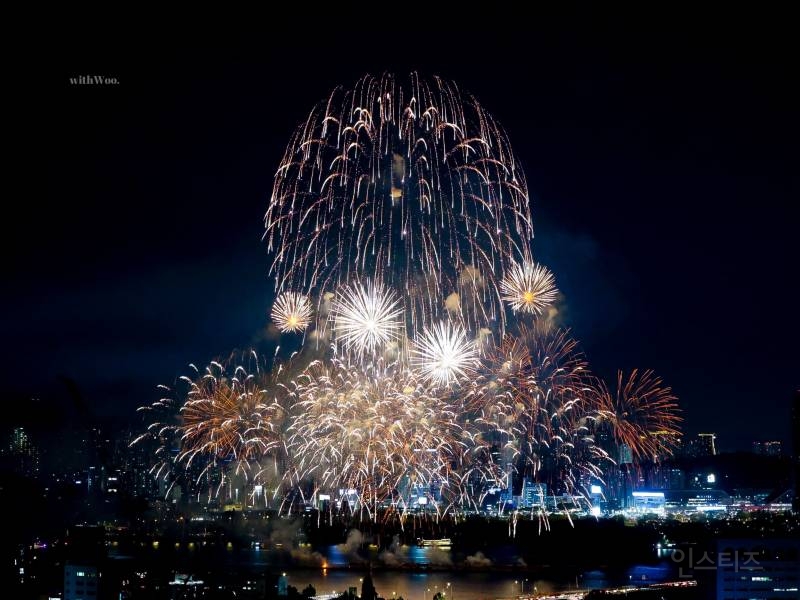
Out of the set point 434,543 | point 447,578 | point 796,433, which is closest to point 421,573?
point 447,578

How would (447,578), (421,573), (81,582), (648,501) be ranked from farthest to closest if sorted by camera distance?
(648,501)
(421,573)
(447,578)
(81,582)

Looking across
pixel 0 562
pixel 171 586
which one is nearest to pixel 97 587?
pixel 171 586

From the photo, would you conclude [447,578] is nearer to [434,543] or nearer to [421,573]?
[421,573]

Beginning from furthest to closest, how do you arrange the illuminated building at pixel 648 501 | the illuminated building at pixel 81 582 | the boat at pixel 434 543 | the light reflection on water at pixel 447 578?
the illuminated building at pixel 648 501 < the boat at pixel 434 543 < the light reflection on water at pixel 447 578 < the illuminated building at pixel 81 582

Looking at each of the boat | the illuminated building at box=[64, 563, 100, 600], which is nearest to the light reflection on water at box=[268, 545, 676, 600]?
the boat

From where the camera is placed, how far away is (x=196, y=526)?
6606cm

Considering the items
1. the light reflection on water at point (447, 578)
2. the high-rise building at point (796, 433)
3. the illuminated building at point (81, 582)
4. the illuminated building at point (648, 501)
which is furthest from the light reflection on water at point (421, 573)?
the illuminated building at point (648, 501)

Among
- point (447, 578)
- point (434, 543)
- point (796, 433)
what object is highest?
point (796, 433)

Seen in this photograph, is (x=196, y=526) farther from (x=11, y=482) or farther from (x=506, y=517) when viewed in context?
(x=506, y=517)

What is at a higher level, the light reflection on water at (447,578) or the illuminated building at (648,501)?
the illuminated building at (648,501)

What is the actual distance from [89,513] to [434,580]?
30.0m

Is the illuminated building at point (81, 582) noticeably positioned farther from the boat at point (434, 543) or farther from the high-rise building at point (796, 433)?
the high-rise building at point (796, 433)

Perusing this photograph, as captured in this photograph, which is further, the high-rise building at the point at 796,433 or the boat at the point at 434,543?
the high-rise building at the point at 796,433

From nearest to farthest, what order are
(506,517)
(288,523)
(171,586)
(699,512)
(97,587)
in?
(97,587) < (171,586) < (288,523) < (506,517) < (699,512)
